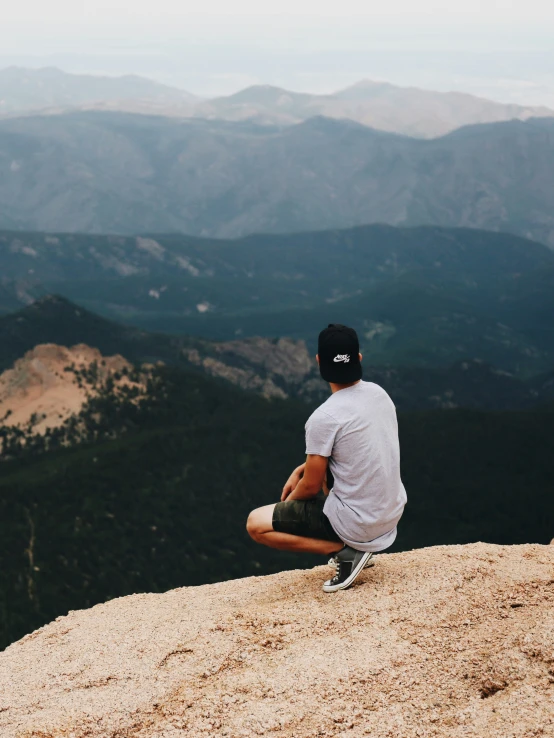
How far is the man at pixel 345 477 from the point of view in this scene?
12.0m

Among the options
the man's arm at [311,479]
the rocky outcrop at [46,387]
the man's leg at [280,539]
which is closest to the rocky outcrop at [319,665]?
the man's leg at [280,539]

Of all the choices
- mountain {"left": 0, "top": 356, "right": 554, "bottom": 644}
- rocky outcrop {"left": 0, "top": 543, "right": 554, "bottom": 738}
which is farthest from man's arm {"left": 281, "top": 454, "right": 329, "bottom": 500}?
mountain {"left": 0, "top": 356, "right": 554, "bottom": 644}

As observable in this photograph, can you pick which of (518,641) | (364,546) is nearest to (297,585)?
(364,546)

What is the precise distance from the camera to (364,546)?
1267 cm

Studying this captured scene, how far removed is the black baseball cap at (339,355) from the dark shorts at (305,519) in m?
1.96

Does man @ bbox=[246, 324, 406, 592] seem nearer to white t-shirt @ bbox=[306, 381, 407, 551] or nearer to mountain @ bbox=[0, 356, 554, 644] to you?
white t-shirt @ bbox=[306, 381, 407, 551]

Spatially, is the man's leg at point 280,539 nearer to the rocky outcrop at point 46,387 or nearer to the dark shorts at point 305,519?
the dark shorts at point 305,519

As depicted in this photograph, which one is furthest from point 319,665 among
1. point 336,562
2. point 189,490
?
point 189,490

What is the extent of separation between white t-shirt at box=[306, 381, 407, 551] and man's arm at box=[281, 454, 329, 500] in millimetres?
136

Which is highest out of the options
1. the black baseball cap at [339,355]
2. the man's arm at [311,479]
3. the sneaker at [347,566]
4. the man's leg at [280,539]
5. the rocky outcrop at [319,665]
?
the black baseball cap at [339,355]

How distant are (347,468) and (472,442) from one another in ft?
378

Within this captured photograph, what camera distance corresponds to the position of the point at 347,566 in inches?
506

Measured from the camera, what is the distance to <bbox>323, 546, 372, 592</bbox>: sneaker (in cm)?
1279

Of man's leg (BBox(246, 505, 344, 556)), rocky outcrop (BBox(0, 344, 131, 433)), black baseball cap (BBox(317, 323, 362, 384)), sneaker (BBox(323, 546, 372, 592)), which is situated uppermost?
black baseball cap (BBox(317, 323, 362, 384))
